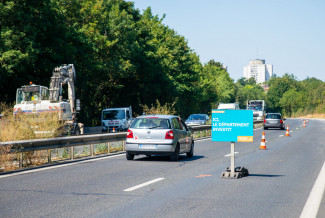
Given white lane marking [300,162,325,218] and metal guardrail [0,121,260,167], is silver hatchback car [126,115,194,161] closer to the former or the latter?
metal guardrail [0,121,260,167]

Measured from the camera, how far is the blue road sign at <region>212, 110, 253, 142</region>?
10.9 meters

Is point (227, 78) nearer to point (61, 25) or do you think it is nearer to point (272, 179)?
point (61, 25)

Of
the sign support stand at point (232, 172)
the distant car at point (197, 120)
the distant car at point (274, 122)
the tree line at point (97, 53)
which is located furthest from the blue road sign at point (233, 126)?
the distant car at point (274, 122)

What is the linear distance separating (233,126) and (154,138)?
13.6 ft

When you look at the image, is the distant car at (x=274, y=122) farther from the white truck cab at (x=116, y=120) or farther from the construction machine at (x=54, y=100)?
the construction machine at (x=54, y=100)

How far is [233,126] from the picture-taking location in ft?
36.0

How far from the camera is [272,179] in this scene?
10.6 meters

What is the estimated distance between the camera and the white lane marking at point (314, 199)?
268 inches

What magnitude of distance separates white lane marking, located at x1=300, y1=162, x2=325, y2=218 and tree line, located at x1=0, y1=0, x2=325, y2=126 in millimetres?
22822

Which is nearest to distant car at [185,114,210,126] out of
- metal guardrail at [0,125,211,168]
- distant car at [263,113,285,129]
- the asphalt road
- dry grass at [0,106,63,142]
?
distant car at [263,113,285,129]

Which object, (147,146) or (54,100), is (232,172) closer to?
(147,146)

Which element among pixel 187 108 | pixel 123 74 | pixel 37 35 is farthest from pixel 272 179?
pixel 187 108

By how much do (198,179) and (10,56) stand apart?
21.4m

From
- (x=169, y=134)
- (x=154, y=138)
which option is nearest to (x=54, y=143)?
(x=154, y=138)
